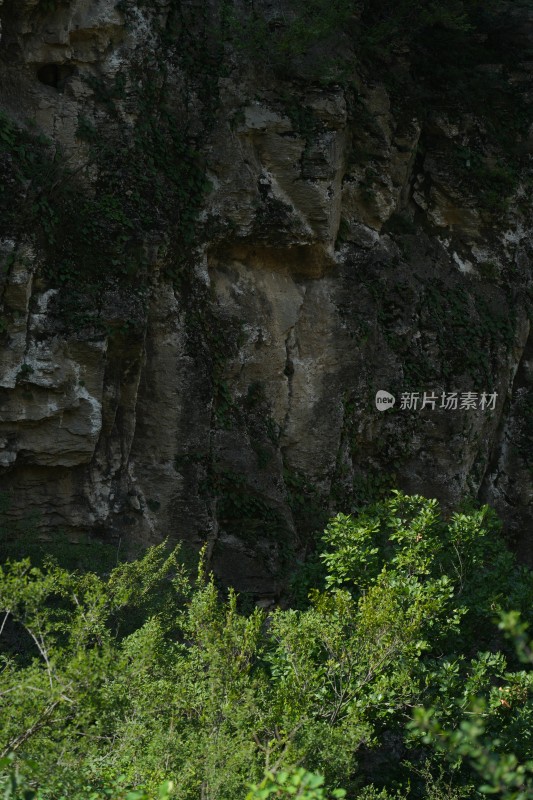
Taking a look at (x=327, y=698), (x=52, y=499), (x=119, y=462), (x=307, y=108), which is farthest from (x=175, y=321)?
(x=327, y=698)

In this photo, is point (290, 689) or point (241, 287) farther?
point (241, 287)

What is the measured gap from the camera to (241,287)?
12070 mm

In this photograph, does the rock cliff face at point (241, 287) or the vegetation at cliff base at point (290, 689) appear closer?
the vegetation at cliff base at point (290, 689)

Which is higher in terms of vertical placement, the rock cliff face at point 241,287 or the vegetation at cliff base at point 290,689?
the rock cliff face at point 241,287

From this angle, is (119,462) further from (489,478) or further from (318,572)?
(489,478)

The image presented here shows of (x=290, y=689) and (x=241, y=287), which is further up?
(x=241, y=287)

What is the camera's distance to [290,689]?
220 inches

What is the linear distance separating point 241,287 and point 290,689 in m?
7.32

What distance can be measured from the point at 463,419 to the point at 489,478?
1.70 m

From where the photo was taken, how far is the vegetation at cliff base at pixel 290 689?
4508mm

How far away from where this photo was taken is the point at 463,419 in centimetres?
1421

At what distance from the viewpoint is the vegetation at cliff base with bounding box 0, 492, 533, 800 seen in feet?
14.8

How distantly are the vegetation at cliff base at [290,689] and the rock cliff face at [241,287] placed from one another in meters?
3.27

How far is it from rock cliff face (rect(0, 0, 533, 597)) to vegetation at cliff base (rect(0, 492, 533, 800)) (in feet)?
10.7
